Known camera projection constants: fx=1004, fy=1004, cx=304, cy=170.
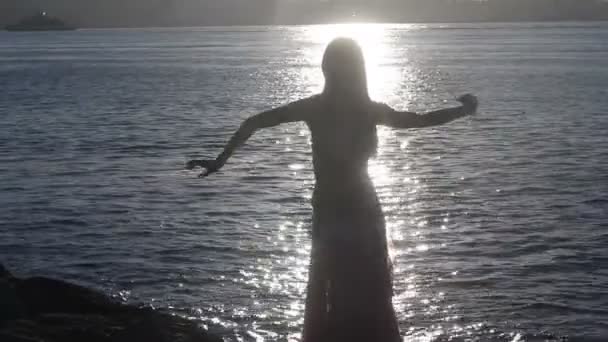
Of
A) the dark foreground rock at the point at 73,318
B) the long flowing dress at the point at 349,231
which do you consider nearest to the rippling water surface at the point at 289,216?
the dark foreground rock at the point at 73,318

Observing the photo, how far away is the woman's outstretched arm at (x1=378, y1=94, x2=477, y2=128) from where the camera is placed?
666 cm

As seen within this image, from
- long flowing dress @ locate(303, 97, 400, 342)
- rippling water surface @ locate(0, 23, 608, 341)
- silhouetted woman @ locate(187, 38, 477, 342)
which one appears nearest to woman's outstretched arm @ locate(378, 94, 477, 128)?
silhouetted woman @ locate(187, 38, 477, 342)

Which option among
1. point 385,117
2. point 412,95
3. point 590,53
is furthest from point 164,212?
point 590,53

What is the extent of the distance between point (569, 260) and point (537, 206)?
3.73 meters

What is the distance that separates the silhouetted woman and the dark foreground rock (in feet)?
8.05

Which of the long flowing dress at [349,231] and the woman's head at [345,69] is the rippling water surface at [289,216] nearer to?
the long flowing dress at [349,231]

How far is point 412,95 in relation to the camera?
156ft

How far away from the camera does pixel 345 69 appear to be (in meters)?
6.49

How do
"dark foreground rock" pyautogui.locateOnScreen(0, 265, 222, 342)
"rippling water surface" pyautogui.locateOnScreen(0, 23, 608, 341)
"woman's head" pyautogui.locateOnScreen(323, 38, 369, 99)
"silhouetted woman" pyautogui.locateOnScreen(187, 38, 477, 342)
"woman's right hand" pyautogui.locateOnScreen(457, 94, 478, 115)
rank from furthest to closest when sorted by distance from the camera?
"rippling water surface" pyautogui.locateOnScreen(0, 23, 608, 341) → "dark foreground rock" pyautogui.locateOnScreen(0, 265, 222, 342) → "woman's right hand" pyautogui.locateOnScreen(457, 94, 478, 115) → "silhouetted woman" pyautogui.locateOnScreen(187, 38, 477, 342) → "woman's head" pyautogui.locateOnScreen(323, 38, 369, 99)

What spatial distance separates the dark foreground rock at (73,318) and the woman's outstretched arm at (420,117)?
10.6ft

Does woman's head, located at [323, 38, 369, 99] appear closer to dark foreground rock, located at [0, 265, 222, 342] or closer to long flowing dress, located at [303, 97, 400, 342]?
long flowing dress, located at [303, 97, 400, 342]

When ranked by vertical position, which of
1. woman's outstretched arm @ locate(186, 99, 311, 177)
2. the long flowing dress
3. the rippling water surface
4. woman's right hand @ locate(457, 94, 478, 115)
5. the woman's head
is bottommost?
the rippling water surface

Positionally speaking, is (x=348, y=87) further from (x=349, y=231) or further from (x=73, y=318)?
(x=73, y=318)

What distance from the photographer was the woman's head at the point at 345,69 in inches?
255
